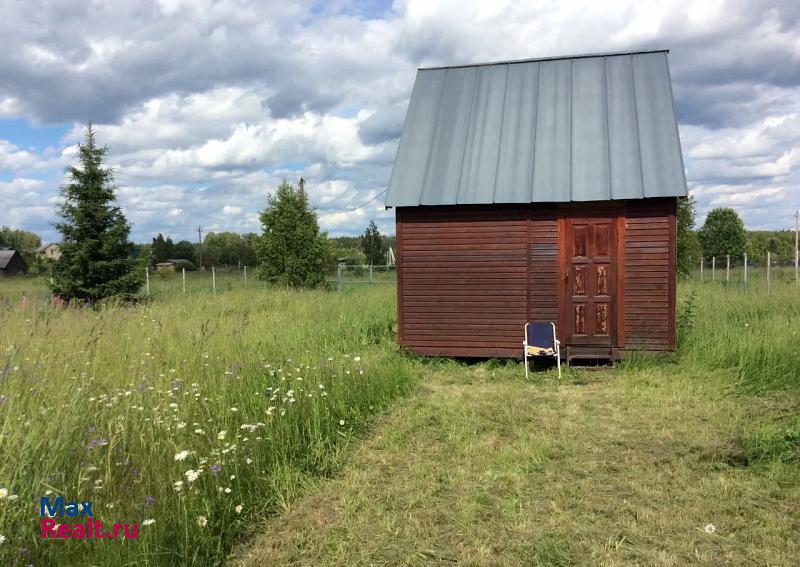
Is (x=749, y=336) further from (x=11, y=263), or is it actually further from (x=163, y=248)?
(x=163, y=248)

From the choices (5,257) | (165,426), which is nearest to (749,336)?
(165,426)

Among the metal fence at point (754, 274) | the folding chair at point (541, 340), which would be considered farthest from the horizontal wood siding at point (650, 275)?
the metal fence at point (754, 274)

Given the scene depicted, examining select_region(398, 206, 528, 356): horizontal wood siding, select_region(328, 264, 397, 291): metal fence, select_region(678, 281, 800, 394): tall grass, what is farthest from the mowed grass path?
select_region(328, 264, 397, 291): metal fence

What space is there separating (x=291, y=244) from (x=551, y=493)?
1872cm

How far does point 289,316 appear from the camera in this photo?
35.6ft

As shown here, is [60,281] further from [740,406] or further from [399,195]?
[740,406]

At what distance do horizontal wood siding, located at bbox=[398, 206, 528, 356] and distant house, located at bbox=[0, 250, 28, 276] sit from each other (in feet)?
184

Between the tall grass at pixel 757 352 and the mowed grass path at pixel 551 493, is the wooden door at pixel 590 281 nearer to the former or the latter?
the tall grass at pixel 757 352

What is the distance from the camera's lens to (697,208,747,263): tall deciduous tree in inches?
1639

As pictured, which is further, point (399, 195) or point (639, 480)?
point (399, 195)

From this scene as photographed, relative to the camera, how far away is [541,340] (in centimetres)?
887

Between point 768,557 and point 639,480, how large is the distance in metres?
1.22

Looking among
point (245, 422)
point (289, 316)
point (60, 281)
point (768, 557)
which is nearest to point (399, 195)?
point (289, 316)

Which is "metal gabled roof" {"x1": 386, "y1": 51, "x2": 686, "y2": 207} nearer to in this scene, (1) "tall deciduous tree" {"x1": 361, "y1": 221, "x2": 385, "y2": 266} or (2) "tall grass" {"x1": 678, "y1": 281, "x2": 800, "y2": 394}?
(2) "tall grass" {"x1": 678, "y1": 281, "x2": 800, "y2": 394}
